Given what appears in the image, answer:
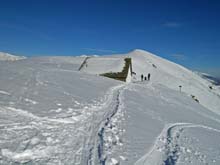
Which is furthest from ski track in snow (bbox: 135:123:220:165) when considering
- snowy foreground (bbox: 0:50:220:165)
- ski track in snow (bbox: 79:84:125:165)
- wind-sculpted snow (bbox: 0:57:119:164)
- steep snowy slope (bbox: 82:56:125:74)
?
steep snowy slope (bbox: 82:56:125:74)

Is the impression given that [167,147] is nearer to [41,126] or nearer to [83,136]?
[83,136]

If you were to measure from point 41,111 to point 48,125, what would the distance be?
57.8 inches

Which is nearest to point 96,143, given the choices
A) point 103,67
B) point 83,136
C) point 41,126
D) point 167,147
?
point 83,136

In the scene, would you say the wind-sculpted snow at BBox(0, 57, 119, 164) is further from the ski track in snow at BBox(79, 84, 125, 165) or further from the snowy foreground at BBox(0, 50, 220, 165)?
the ski track in snow at BBox(79, 84, 125, 165)

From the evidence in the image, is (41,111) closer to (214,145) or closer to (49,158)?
(49,158)

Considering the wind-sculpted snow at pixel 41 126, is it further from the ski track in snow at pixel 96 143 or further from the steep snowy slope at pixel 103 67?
the steep snowy slope at pixel 103 67

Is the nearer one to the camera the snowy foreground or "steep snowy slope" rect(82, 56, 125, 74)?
the snowy foreground

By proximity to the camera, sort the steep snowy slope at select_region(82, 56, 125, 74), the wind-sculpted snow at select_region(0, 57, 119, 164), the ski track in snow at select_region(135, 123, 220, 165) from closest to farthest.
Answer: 1. the wind-sculpted snow at select_region(0, 57, 119, 164)
2. the ski track in snow at select_region(135, 123, 220, 165)
3. the steep snowy slope at select_region(82, 56, 125, 74)

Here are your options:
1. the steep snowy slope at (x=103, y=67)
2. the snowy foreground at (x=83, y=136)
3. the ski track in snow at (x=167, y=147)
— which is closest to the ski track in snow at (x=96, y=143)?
the snowy foreground at (x=83, y=136)

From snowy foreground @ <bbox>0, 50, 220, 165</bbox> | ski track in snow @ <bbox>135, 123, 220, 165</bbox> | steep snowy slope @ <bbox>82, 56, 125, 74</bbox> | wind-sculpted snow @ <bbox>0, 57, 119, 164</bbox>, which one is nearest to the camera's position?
wind-sculpted snow @ <bbox>0, 57, 119, 164</bbox>

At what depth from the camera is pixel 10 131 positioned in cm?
550

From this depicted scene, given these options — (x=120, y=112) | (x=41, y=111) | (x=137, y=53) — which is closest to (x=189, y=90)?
(x=137, y=53)

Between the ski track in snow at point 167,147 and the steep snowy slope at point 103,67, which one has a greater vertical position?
the steep snowy slope at point 103,67

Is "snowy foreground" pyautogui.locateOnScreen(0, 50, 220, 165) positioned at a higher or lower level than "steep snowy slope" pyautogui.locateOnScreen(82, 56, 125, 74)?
lower
